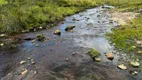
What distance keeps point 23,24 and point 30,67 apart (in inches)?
412

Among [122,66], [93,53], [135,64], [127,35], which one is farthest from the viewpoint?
[127,35]

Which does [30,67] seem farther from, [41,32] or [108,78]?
[41,32]

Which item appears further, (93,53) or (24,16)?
(24,16)

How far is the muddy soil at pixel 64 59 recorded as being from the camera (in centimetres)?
1243

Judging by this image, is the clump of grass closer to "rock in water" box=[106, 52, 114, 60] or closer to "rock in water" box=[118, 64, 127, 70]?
"rock in water" box=[106, 52, 114, 60]

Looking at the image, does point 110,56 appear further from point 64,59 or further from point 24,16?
point 24,16

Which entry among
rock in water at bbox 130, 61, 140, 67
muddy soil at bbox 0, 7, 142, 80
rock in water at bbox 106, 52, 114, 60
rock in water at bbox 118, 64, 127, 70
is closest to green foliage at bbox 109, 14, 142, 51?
muddy soil at bbox 0, 7, 142, 80

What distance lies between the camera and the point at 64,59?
14727 mm

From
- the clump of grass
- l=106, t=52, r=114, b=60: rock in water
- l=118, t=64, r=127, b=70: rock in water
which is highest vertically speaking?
the clump of grass

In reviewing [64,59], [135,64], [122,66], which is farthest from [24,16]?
[135,64]

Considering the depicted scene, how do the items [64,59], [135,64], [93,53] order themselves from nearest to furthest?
[135,64]
[64,59]
[93,53]

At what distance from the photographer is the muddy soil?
12.4 meters

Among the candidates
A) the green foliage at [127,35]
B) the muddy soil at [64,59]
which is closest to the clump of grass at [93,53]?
the muddy soil at [64,59]

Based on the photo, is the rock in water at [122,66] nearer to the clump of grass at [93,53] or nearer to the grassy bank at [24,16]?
the clump of grass at [93,53]
